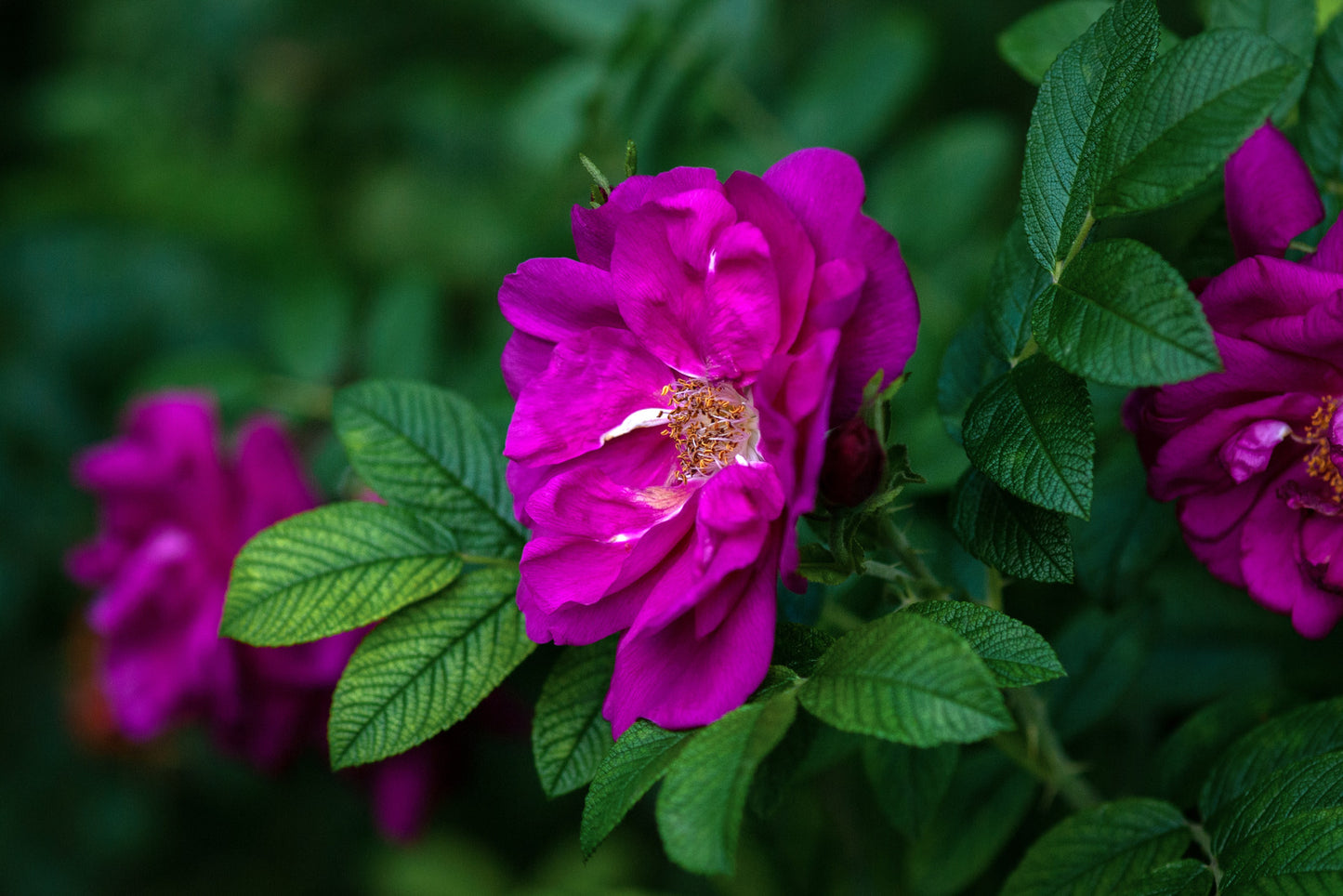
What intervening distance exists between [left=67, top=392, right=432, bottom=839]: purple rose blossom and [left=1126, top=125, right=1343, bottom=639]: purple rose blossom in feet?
2.67

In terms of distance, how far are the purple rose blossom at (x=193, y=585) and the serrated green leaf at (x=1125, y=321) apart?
790 millimetres

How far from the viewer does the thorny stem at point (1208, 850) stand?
0.67m

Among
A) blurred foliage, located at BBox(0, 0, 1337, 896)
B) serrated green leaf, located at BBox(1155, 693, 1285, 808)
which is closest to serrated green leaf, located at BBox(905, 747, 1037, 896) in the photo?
blurred foliage, located at BBox(0, 0, 1337, 896)

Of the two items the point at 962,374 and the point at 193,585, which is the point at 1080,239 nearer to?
the point at 962,374

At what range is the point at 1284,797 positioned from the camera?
0.65 m

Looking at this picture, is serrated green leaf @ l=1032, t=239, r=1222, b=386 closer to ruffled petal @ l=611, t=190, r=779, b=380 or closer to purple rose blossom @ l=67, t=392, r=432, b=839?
ruffled petal @ l=611, t=190, r=779, b=380

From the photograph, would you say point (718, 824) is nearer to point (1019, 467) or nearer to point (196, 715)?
point (1019, 467)

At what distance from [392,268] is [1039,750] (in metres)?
1.85

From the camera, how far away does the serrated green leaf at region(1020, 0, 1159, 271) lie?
636 millimetres

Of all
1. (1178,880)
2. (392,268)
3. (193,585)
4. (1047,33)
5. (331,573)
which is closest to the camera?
(1178,880)

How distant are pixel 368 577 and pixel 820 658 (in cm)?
32

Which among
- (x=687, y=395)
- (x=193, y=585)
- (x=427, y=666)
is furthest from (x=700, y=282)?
(x=193, y=585)

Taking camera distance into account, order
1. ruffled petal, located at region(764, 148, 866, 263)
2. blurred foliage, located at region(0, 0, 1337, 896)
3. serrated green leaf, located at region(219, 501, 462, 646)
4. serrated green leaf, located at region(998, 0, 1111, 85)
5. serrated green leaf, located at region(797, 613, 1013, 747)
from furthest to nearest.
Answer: blurred foliage, located at region(0, 0, 1337, 896) < serrated green leaf, located at region(998, 0, 1111, 85) < serrated green leaf, located at region(219, 501, 462, 646) < ruffled petal, located at region(764, 148, 866, 263) < serrated green leaf, located at region(797, 613, 1013, 747)

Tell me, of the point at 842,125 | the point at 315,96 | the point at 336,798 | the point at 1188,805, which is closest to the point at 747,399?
the point at 1188,805
